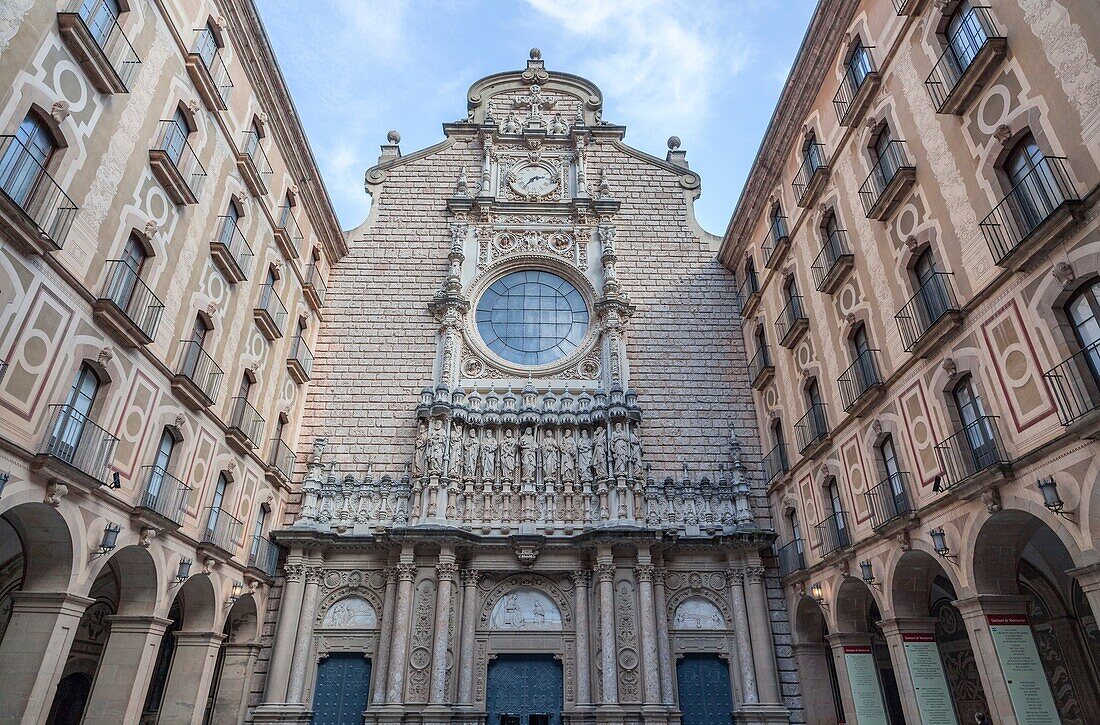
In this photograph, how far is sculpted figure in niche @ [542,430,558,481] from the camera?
2083cm

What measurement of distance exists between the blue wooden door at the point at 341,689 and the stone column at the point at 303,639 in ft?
1.70

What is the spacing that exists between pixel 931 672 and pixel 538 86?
24.9 meters

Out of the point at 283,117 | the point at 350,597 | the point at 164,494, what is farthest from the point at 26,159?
the point at 350,597

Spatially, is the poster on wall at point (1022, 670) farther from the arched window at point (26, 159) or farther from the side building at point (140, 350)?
the arched window at point (26, 159)

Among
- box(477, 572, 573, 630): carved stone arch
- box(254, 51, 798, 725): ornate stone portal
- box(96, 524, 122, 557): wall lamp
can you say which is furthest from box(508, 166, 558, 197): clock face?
box(96, 524, 122, 557): wall lamp

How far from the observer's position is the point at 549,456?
21.1 metres

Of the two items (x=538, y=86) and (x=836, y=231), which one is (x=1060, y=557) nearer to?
(x=836, y=231)

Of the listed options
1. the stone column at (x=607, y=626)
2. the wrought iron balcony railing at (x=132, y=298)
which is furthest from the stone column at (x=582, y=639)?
the wrought iron balcony railing at (x=132, y=298)

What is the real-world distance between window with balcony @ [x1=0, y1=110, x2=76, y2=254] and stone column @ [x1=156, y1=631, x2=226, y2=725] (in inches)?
396

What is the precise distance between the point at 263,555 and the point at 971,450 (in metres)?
17.4

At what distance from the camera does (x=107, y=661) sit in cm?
1331

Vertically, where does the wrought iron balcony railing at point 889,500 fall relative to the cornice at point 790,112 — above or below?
below

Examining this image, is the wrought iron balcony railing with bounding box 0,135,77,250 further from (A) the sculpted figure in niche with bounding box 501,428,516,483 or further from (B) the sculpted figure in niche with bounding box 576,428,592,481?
(B) the sculpted figure in niche with bounding box 576,428,592,481

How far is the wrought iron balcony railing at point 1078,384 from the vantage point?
9.09 m
